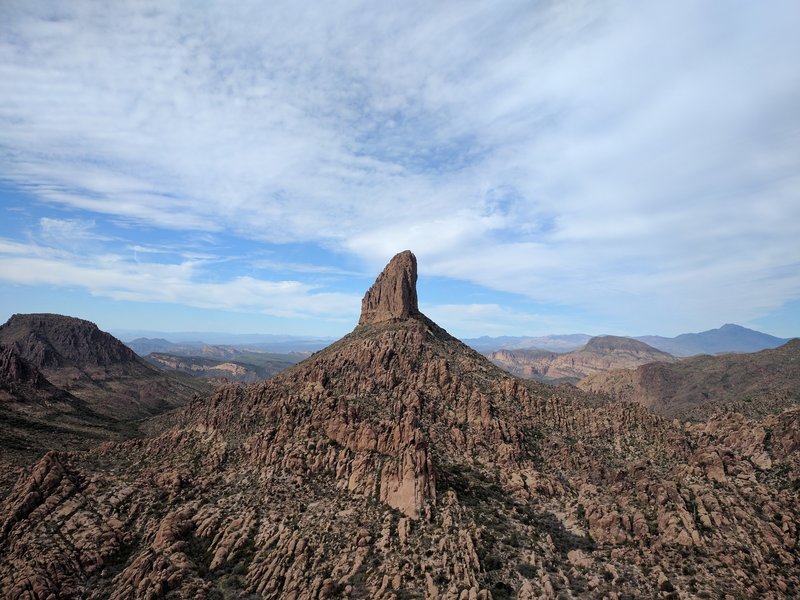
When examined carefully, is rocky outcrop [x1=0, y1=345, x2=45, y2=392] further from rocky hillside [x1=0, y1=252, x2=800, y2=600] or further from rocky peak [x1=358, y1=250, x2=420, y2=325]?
rocky peak [x1=358, y1=250, x2=420, y2=325]

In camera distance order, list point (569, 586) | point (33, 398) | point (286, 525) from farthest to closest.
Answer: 1. point (33, 398)
2. point (286, 525)
3. point (569, 586)

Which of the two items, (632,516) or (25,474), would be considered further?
(25,474)

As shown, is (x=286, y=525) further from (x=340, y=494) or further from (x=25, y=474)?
(x=25, y=474)

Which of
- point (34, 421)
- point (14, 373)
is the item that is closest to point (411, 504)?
point (34, 421)

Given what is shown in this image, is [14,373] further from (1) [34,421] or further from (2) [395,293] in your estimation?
(2) [395,293]

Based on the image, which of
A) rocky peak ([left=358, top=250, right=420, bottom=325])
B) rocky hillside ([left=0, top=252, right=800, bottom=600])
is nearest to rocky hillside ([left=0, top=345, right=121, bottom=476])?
rocky hillside ([left=0, top=252, right=800, bottom=600])

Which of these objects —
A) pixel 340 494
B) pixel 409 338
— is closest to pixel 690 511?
pixel 340 494
